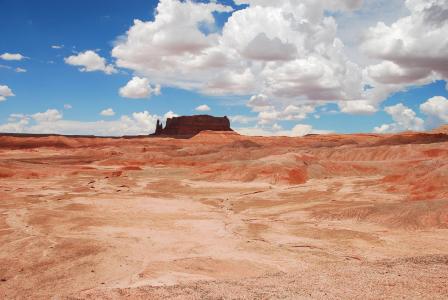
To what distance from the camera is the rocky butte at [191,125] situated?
573ft

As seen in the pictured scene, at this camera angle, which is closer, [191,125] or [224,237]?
[224,237]

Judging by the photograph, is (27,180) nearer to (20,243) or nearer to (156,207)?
(156,207)

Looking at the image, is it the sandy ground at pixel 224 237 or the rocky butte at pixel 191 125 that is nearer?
the sandy ground at pixel 224 237

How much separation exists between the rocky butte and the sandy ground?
401 feet

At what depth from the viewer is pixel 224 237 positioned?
21.4 meters

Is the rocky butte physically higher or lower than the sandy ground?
higher

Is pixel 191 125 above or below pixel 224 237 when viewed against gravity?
above

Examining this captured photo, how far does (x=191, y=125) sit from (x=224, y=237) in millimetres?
155631

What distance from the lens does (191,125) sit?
175875 millimetres

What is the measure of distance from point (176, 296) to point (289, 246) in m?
8.74

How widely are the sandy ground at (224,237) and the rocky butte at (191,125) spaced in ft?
401

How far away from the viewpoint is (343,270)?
46.0 ft

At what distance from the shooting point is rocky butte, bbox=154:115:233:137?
573 feet

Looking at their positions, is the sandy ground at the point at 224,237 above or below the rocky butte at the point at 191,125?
below
